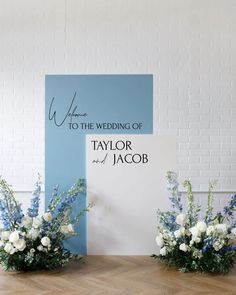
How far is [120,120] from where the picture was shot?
4355mm

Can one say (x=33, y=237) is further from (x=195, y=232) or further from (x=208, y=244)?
(x=208, y=244)

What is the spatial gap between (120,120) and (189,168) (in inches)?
47.8

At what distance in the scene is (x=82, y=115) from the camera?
4340mm

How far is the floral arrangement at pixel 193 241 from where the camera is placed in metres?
3.68

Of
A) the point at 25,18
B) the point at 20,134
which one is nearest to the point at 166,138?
the point at 20,134

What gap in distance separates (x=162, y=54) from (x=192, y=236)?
228 centimetres

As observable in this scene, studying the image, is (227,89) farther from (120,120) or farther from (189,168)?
(120,120)

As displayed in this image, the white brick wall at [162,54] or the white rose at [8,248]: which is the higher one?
the white brick wall at [162,54]

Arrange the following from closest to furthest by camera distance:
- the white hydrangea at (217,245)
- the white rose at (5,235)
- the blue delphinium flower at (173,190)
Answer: the white hydrangea at (217,245) < the white rose at (5,235) < the blue delphinium flower at (173,190)

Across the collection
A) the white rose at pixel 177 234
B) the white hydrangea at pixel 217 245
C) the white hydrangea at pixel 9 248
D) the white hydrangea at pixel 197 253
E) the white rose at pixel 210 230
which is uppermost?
the white rose at pixel 210 230

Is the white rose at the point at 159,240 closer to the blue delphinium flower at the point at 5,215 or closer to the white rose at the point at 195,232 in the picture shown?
the white rose at the point at 195,232

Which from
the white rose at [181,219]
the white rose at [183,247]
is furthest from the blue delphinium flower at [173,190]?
the white rose at [183,247]

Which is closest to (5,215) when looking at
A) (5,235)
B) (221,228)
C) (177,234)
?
(5,235)

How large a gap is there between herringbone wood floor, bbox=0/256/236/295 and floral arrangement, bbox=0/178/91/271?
0.10 metres
